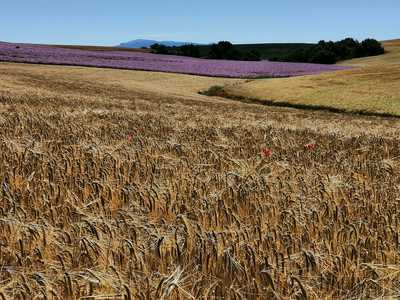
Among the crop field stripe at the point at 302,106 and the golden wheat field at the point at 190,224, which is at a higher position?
the golden wheat field at the point at 190,224

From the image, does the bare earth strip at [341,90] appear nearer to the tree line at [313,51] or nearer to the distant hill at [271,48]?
the tree line at [313,51]

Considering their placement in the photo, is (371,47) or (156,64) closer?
(156,64)

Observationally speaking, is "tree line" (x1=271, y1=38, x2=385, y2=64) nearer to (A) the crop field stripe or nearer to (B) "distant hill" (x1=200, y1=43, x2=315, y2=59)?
(B) "distant hill" (x1=200, y1=43, x2=315, y2=59)

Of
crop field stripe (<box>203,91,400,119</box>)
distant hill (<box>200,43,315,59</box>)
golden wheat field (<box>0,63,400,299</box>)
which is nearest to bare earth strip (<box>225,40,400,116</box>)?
crop field stripe (<box>203,91,400,119</box>)

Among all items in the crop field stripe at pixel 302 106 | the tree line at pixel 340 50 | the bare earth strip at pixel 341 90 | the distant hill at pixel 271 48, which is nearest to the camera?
the crop field stripe at pixel 302 106

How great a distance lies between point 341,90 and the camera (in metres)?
42.6

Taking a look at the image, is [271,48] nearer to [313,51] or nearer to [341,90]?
[313,51]

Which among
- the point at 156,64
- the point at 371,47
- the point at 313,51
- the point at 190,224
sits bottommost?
the point at 156,64


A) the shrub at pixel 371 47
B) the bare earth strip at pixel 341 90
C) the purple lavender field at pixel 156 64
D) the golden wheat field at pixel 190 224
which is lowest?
the bare earth strip at pixel 341 90

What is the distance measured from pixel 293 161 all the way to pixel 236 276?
170 inches

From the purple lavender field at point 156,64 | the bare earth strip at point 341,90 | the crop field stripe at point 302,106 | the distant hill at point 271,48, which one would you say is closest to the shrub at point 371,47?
the purple lavender field at point 156,64

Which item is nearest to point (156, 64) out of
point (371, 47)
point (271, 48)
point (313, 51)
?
point (313, 51)

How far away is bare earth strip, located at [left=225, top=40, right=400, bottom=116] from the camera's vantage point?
36.7 metres

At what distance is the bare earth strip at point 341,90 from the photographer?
3672 centimetres
